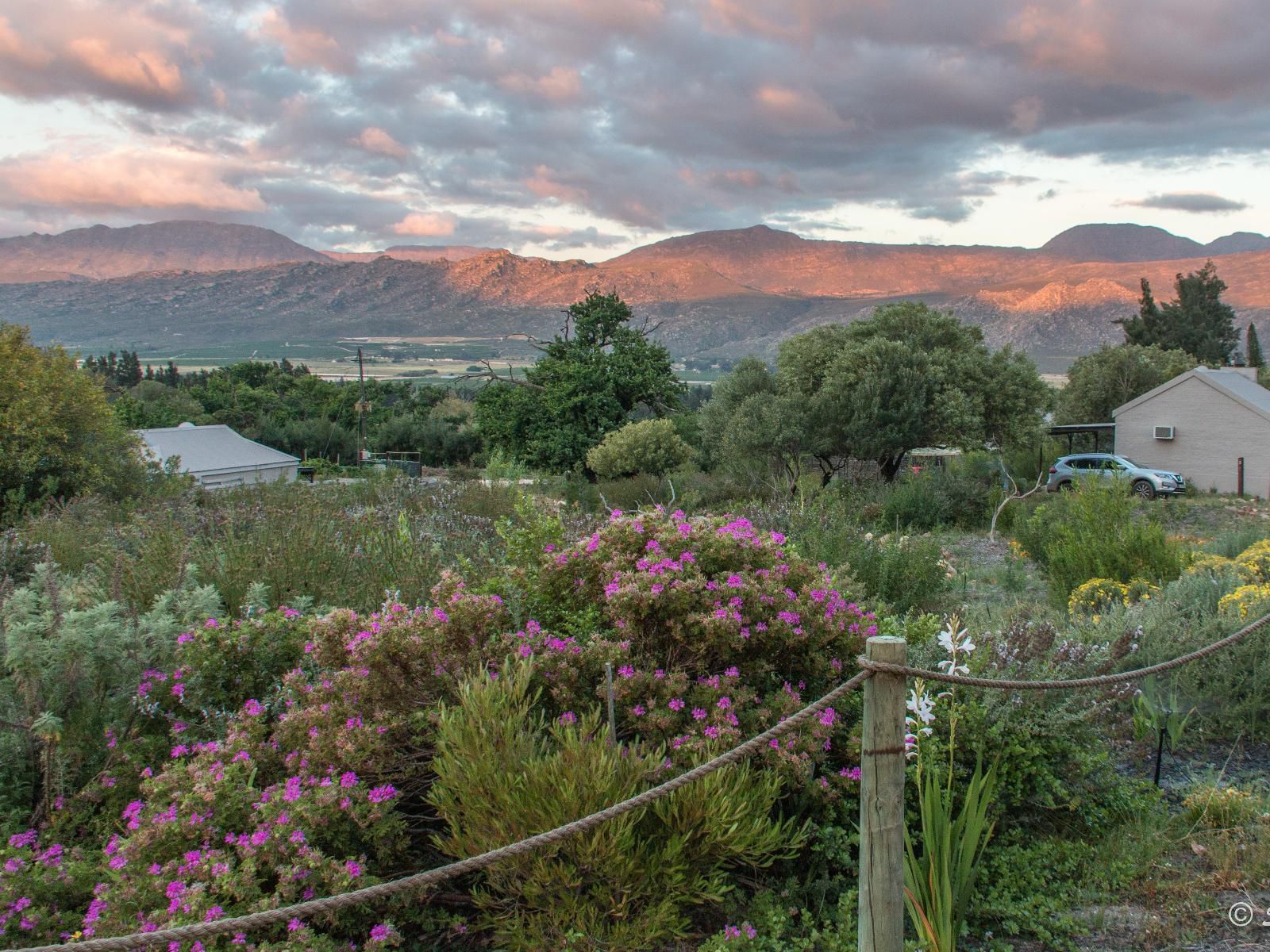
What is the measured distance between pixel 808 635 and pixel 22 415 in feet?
45.8

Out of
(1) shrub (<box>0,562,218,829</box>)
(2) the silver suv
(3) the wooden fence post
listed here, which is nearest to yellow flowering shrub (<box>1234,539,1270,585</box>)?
(3) the wooden fence post

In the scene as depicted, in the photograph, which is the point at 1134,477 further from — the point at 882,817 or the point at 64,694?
the point at 64,694

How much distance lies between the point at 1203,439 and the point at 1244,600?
29.8 meters

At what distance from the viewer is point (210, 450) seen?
1335 inches

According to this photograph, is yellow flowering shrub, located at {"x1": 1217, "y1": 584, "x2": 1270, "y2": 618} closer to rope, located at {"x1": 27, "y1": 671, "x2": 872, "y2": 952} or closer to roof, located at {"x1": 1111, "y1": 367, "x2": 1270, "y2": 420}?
rope, located at {"x1": 27, "y1": 671, "x2": 872, "y2": 952}

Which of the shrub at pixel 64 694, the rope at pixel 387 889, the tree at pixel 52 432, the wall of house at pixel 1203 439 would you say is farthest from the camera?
the wall of house at pixel 1203 439

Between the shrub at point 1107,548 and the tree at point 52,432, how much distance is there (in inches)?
515

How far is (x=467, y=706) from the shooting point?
249cm

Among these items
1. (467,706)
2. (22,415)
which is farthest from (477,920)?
(22,415)

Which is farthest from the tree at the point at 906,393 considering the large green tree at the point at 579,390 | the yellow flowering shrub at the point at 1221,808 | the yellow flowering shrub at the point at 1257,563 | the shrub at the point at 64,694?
the shrub at the point at 64,694

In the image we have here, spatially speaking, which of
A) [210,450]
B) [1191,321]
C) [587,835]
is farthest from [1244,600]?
[1191,321]

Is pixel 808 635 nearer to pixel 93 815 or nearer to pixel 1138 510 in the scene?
pixel 93 815

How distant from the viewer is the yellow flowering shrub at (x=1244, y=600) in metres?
4.93

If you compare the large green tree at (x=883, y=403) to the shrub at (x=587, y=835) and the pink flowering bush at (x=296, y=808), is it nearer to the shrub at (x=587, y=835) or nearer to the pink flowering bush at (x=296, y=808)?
the pink flowering bush at (x=296, y=808)
